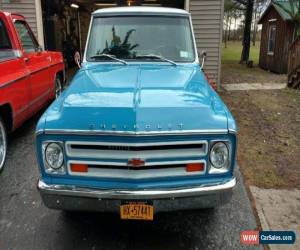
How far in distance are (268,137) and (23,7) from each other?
7.48 m

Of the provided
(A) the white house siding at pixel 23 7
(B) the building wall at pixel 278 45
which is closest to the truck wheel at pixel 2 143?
(A) the white house siding at pixel 23 7

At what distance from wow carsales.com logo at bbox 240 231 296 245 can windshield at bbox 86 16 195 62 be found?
91.5 inches

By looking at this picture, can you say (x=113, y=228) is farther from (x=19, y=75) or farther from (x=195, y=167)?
(x=19, y=75)

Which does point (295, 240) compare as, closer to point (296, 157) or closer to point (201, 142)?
point (201, 142)

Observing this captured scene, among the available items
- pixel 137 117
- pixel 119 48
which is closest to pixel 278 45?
pixel 119 48

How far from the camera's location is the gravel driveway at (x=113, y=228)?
3363mm

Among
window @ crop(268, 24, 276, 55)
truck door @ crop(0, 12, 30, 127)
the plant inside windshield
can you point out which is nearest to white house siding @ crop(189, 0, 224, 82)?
the plant inside windshield

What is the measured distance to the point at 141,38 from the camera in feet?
15.6

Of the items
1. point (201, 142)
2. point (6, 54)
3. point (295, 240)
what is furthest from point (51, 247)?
point (6, 54)

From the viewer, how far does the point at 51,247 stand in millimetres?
3309

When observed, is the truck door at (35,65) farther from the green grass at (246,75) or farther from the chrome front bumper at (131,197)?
the green grass at (246,75)

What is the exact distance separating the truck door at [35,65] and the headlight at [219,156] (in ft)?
13.0

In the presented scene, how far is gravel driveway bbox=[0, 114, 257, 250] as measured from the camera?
11.0 ft

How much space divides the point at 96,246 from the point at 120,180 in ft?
2.83
